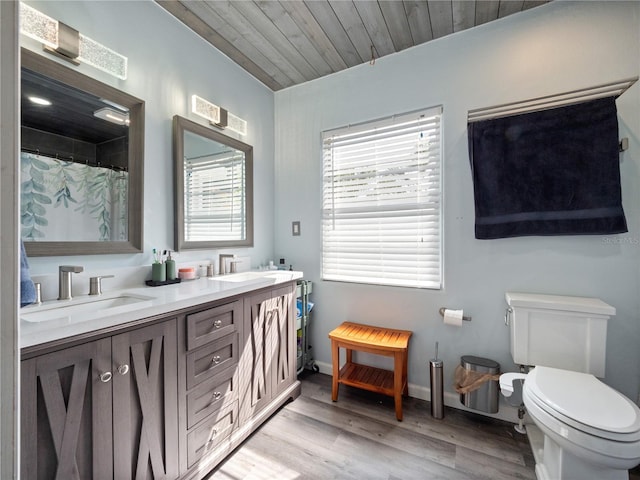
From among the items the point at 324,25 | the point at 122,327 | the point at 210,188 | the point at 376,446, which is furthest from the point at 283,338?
the point at 324,25

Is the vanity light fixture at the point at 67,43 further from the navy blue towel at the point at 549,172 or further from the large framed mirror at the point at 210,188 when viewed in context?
the navy blue towel at the point at 549,172

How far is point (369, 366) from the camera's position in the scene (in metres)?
2.18

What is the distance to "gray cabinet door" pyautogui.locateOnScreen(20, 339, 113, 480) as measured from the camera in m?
0.79

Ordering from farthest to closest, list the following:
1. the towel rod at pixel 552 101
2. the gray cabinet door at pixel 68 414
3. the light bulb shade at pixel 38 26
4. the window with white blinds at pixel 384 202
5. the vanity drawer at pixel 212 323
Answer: the window with white blinds at pixel 384 202 → the towel rod at pixel 552 101 → the vanity drawer at pixel 212 323 → the light bulb shade at pixel 38 26 → the gray cabinet door at pixel 68 414

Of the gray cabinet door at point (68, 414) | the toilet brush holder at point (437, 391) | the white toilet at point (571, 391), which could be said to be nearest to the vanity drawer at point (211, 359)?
the gray cabinet door at point (68, 414)

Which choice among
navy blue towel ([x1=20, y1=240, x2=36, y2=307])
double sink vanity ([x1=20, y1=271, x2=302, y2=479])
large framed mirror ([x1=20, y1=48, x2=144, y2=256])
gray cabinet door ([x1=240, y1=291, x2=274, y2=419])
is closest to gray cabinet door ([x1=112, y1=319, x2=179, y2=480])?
double sink vanity ([x1=20, y1=271, x2=302, y2=479])

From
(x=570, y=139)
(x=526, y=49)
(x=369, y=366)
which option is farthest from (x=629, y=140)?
(x=369, y=366)

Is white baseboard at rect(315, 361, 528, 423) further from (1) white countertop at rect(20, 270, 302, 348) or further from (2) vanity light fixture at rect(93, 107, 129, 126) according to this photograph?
(2) vanity light fixture at rect(93, 107, 129, 126)

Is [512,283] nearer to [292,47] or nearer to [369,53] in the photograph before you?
[369,53]

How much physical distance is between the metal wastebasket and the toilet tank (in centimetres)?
17

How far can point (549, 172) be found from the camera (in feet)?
5.30

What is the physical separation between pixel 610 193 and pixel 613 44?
85 centimetres

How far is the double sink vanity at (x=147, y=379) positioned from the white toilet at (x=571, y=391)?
1.43 metres

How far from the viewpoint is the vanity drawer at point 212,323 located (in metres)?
1.26
